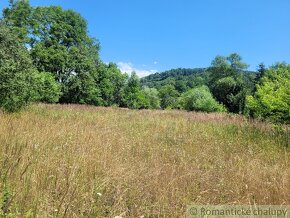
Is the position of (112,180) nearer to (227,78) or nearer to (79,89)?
(79,89)

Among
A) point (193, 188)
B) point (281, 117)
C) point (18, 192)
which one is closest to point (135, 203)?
point (193, 188)

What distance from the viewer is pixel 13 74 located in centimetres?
962

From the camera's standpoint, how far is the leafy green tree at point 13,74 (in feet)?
30.7

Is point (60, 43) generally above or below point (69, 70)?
above

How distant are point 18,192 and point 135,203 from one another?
3.61 ft

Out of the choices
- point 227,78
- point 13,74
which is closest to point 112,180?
point 13,74

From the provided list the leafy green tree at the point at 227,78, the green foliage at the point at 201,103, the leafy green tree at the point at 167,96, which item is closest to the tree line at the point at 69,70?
the green foliage at the point at 201,103

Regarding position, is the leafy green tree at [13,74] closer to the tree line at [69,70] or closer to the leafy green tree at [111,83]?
the tree line at [69,70]

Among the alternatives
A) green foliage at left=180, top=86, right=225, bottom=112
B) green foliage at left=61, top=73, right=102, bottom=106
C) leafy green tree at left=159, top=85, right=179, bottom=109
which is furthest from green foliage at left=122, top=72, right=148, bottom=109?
leafy green tree at left=159, top=85, right=179, bottom=109

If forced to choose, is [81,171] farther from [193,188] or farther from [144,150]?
[144,150]

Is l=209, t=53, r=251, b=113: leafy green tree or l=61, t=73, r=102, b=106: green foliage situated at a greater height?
l=209, t=53, r=251, b=113: leafy green tree

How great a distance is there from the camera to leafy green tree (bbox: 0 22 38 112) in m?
9.35

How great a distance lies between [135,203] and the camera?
2.80 metres

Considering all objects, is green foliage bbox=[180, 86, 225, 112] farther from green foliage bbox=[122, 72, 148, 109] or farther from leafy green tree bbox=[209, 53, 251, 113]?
leafy green tree bbox=[209, 53, 251, 113]
